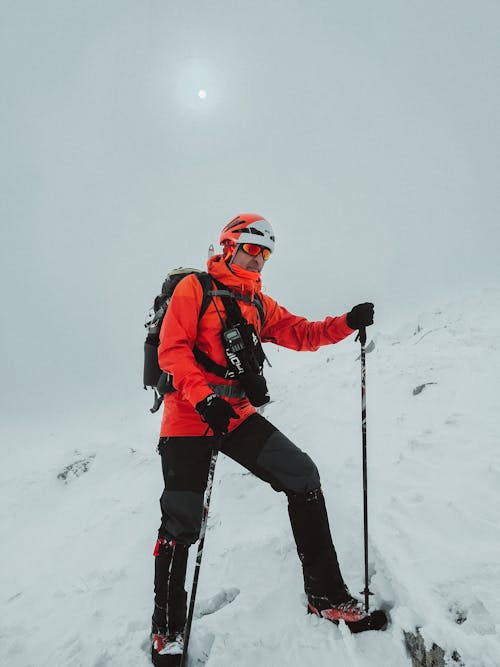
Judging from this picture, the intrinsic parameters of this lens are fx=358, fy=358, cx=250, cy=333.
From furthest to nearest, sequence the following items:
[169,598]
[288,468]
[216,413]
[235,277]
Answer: [235,277], [288,468], [169,598], [216,413]

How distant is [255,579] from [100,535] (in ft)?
15.9

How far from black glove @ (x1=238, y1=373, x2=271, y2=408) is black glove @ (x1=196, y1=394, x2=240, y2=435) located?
0.58m

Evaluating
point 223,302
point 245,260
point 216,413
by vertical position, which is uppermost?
point 245,260

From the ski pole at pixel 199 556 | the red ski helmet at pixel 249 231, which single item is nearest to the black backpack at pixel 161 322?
the red ski helmet at pixel 249 231

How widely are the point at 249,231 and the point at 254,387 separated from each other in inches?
74.6

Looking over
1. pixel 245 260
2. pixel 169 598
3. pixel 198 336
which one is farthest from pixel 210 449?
pixel 245 260

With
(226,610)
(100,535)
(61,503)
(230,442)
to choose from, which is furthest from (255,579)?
(61,503)

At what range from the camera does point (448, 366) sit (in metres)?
8.77

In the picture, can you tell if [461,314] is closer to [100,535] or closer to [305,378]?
[305,378]

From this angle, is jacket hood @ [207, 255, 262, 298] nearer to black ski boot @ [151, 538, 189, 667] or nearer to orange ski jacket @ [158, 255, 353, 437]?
orange ski jacket @ [158, 255, 353, 437]

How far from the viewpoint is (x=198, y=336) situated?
383 cm

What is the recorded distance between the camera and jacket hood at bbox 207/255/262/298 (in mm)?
4109

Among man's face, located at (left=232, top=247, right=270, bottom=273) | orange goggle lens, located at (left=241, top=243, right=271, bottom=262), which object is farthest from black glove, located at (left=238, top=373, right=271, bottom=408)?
orange goggle lens, located at (left=241, top=243, right=271, bottom=262)

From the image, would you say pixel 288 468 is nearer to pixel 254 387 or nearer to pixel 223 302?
pixel 254 387
